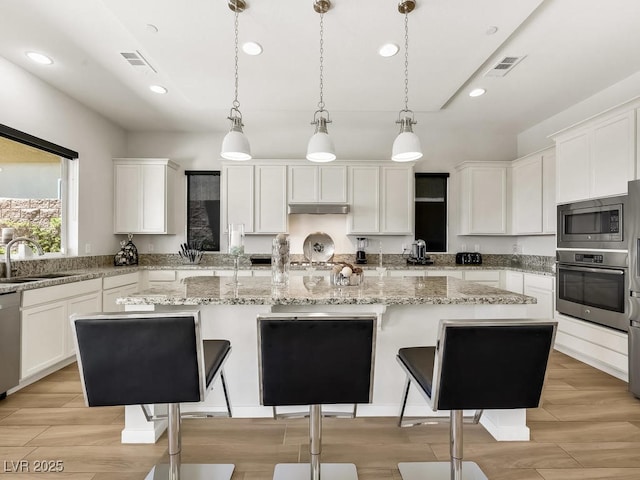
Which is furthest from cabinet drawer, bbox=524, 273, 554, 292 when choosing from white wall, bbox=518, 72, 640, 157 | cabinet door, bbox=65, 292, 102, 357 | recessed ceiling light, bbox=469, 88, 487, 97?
cabinet door, bbox=65, 292, 102, 357

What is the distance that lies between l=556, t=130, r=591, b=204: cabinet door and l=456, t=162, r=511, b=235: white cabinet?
1.19 meters

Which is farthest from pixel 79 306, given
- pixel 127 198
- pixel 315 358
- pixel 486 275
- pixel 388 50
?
pixel 486 275

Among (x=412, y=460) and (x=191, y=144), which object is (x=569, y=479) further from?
(x=191, y=144)

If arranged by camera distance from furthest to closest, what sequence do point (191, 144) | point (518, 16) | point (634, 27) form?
point (191, 144) → point (634, 27) → point (518, 16)

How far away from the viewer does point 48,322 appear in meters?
2.91

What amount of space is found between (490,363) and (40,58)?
411cm

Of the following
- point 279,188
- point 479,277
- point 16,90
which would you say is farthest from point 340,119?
point 16,90

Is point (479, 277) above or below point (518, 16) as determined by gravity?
below

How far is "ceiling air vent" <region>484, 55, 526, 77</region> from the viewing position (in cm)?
296

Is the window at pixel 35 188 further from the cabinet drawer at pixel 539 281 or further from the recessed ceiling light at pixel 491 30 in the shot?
the cabinet drawer at pixel 539 281

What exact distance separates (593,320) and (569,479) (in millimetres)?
1865

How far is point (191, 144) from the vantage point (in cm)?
505

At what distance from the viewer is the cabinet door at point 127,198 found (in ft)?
15.3

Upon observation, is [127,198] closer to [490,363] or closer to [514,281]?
[490,363]
